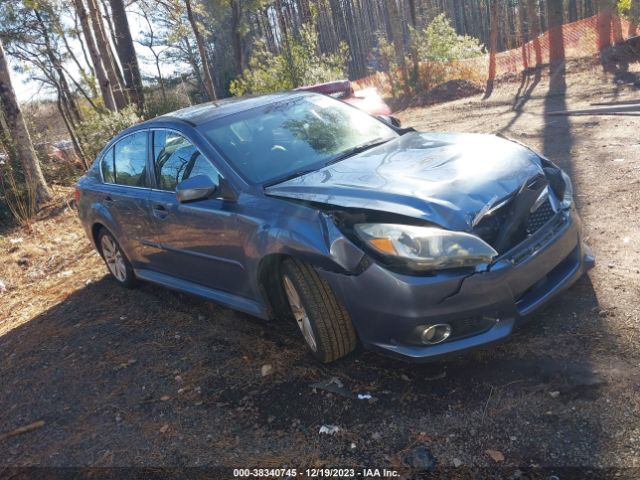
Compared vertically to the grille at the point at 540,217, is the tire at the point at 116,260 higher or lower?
lower

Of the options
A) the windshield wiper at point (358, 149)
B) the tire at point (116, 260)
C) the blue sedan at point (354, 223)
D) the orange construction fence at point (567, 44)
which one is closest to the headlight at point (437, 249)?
the blue sedan at point (354, 223)

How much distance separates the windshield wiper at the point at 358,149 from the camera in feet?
12.6

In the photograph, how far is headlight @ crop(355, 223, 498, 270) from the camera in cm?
274

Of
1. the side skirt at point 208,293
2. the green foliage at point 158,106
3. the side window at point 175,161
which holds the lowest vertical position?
the side skirt at point 208,293

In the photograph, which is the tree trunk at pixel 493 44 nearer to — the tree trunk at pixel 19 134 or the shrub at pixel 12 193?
the tree trunk at pixel 19 134

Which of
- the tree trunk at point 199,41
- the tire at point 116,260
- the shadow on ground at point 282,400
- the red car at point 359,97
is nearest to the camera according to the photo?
the shadow on ground at point 282,400

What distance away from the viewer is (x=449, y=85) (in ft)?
55.6

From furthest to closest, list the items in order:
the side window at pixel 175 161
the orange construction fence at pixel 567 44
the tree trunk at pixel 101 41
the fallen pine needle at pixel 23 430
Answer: the orange construction fence at pixel 567 44, the tree trunk at pixel 101 41, the side window at pixel 175 161, the fallen pine needle at pixel 23 430

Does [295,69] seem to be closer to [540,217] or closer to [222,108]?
[222,108]

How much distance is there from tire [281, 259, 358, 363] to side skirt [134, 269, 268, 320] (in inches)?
19.9

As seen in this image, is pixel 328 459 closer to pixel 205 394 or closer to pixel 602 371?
pixel 205 394

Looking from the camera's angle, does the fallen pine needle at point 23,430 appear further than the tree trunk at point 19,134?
No

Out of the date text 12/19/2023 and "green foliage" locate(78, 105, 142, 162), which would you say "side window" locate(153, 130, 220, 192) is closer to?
the date text 12/19/2023

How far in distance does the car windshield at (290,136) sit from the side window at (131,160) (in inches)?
35.3
